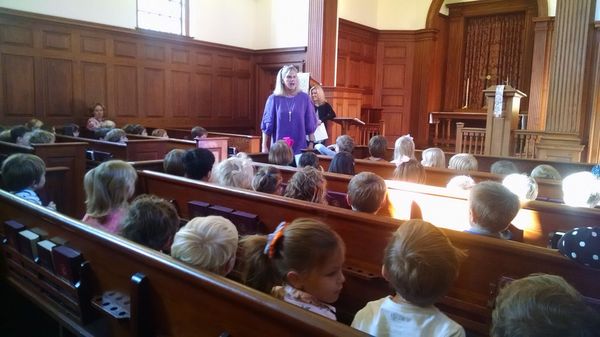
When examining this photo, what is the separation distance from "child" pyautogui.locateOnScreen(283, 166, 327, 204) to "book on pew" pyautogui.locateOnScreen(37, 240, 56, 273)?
1.19 meters

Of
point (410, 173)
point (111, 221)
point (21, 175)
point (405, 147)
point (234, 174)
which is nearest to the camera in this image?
point (111, 221)

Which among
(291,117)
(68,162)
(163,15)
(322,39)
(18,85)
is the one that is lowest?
(68,162)

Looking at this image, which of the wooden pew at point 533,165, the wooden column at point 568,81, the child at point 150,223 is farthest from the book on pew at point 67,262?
the wooden column at point 568,81

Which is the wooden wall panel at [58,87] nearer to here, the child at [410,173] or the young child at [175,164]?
the young child at [175,164]

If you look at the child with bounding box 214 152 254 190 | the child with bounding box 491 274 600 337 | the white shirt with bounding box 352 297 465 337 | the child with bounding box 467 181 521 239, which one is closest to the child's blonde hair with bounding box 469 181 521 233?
the child with bounding box 467 181 521 239

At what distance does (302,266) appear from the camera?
1363 mm

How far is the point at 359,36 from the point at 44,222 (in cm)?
872

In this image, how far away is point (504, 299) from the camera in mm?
987

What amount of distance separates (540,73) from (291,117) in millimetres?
6733

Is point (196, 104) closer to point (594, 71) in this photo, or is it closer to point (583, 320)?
point (594, 71)

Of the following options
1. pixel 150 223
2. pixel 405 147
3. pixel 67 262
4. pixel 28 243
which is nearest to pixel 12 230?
pixel 28 243

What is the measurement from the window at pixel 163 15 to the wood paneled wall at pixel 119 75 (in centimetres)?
25

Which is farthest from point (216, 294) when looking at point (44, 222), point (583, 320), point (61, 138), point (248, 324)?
point (61, 138)

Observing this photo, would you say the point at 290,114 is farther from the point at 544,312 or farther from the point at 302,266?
the point at 544,312
